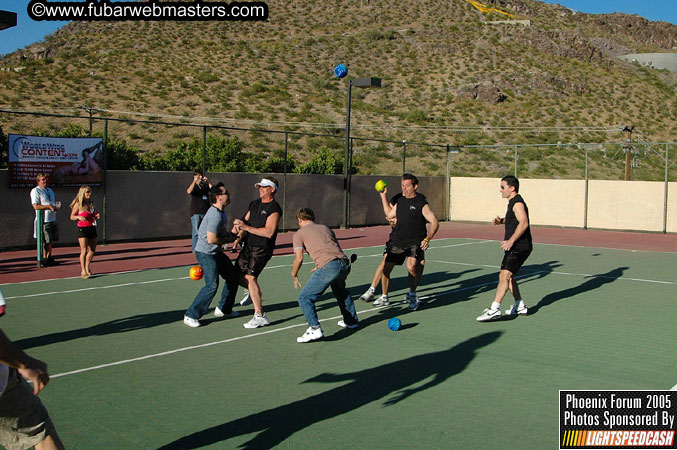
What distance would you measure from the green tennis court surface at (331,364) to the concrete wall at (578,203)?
47.6 ft

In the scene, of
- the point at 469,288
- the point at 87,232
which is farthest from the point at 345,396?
the point at 87,232

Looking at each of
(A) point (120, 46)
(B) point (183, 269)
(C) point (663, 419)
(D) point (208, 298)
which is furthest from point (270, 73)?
(C) point (663, 419)

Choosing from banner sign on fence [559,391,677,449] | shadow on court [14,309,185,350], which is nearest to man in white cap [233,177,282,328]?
shadow on court [14,309,185,350]

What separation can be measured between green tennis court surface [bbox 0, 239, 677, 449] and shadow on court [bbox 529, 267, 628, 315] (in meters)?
0.09

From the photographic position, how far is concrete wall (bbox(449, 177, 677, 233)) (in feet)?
86.9

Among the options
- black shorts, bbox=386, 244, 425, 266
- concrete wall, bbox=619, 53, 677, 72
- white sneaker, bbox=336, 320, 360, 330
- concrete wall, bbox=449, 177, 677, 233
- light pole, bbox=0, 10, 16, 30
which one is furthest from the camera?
concrete wall, bbox=619, 53, 677, 72

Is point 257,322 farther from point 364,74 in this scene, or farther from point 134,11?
point 364,74

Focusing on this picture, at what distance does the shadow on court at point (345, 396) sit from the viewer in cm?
554

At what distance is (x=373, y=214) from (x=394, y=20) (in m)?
53.4

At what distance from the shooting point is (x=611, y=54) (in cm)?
8881

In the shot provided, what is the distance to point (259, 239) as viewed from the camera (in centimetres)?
942

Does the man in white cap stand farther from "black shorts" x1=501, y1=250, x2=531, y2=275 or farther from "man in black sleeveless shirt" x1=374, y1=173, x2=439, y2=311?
"black shorts" x1=501, y1=250, x2=531, y2=275

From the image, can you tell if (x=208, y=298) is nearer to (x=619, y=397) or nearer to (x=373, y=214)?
(x=619, y=397)

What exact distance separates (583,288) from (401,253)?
4313mm
